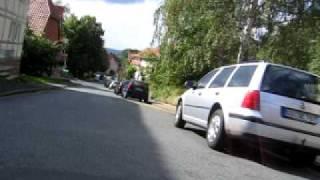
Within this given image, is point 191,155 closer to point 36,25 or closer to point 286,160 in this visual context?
point 286,160

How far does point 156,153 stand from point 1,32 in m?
26.9

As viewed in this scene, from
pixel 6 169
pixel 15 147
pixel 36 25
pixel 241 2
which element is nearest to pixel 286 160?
pixel 15 147

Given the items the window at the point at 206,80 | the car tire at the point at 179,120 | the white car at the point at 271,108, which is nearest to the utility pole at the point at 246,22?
the car tire at the point at 179,120

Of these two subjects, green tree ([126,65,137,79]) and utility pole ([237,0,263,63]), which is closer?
utility pole ([237,0,263,63])

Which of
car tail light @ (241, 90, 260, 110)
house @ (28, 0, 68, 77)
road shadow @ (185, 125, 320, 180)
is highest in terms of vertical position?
house @ (28, 0, 68, 77)

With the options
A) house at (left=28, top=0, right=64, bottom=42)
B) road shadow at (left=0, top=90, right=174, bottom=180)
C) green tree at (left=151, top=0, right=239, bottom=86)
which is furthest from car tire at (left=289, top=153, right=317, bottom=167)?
house at (left=28, top=0, right=64, bottom=42)

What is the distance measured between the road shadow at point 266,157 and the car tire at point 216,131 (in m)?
0.18

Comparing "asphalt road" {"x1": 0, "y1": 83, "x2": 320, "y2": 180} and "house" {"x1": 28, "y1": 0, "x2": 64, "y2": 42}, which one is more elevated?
"house" {"x1": 28, "y1": 0, "x2": 64, "y2": 42}

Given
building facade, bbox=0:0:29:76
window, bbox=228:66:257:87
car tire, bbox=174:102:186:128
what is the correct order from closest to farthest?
window, bbox=228:66:257:87 < car tire, bbox=174:102:186:128 < building facade, bbox=0:0:29:76

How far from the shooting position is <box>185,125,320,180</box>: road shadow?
1070 cm

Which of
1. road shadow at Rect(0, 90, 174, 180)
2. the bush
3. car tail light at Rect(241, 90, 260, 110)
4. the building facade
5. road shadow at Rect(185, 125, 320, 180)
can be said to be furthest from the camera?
the bush

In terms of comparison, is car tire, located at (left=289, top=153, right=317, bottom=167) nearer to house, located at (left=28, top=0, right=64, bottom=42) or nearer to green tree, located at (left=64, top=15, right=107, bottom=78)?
house, located at (left=28, top=0, right=64, bottom=42)

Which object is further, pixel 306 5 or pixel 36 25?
pixel 36 25

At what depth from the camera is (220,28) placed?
2891 centimetres
